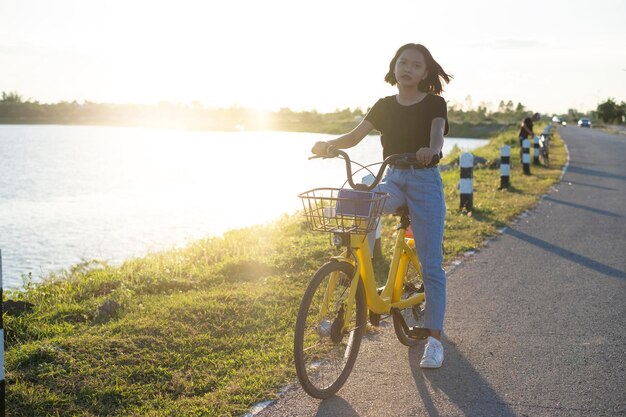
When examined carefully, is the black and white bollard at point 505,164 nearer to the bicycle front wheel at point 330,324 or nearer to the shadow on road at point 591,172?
the shadow on road at point 591,172

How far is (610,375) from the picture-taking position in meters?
4.41

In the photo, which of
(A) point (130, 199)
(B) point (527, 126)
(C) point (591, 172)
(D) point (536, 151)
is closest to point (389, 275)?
(C) point (591, 172)

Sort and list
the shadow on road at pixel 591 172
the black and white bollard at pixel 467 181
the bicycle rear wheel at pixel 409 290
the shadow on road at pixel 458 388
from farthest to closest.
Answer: the shadow on road at pixel 591 172, the black and white bollard at pixel 467 181, the bicycle rear wheel at pixel 409 290, the shadow on road at pixel 458 388

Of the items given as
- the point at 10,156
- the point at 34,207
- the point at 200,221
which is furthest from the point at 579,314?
the point at 10,156

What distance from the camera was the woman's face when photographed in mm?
4363

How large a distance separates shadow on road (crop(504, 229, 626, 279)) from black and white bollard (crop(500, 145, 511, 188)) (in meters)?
4.40

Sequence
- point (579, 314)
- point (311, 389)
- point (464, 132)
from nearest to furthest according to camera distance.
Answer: point (311, 389), point (579, 314), point (464, 132)

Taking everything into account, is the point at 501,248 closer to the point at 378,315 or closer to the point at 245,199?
the point at 378,315

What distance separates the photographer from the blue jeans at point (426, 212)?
14.5 ft

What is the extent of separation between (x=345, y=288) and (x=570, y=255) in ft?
17.5

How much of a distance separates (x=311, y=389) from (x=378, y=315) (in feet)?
2.67

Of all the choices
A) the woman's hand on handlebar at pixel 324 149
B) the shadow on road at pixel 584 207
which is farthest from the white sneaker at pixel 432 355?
the shadow on road at pixel 584 207

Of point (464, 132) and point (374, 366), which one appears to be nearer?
point (374, 366)

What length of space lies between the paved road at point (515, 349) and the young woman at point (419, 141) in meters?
0.39
